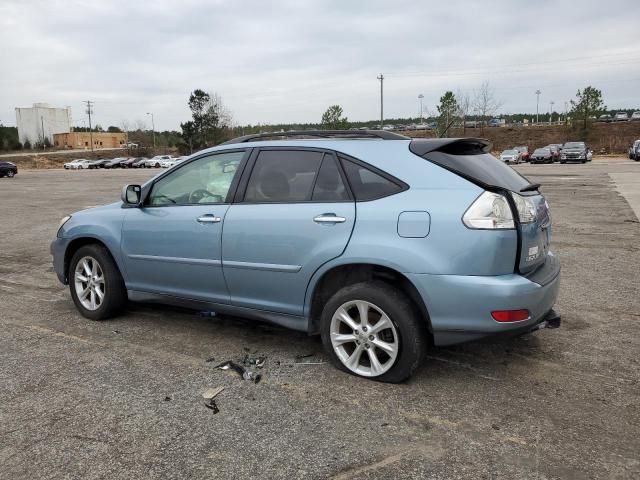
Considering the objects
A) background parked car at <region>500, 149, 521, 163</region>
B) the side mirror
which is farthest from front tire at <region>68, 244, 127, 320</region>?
background parked car at <region>500, 149, 521, 163</region>

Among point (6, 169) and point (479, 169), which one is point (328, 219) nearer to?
point (479, 169)

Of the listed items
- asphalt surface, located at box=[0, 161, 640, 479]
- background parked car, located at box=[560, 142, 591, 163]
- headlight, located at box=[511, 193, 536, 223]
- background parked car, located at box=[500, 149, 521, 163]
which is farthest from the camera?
background parked car, located at box=[500, 149, 521, 163]

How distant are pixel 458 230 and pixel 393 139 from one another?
0.92m

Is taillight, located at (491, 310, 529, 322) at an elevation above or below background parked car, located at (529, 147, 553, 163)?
below

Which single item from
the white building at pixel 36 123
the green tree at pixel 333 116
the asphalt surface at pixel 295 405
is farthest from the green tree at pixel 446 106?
the white building at pixel 36 123

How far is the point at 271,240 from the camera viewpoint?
12.2 ft

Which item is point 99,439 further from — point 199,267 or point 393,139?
point 393,139

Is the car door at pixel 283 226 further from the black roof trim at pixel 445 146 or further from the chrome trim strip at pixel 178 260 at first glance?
the black roof trim at pixel 445 146

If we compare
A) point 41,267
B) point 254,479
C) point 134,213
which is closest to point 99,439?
point 254,479

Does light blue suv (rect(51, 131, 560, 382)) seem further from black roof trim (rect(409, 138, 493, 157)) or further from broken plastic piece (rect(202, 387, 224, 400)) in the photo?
broken plastic piece (rect(202, 387, 224, 400))

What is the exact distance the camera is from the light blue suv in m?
3.16

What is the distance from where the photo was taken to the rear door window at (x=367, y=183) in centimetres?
341

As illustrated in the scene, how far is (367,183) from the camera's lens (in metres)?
3.49

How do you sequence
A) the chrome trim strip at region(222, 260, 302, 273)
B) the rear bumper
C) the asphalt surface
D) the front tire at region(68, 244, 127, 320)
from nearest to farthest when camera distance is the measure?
the asphalt surface, the rear bumper, the chrome trim strip at region(222, 260, 302, 273), the front tire at region(68, 244, 127, 320)
